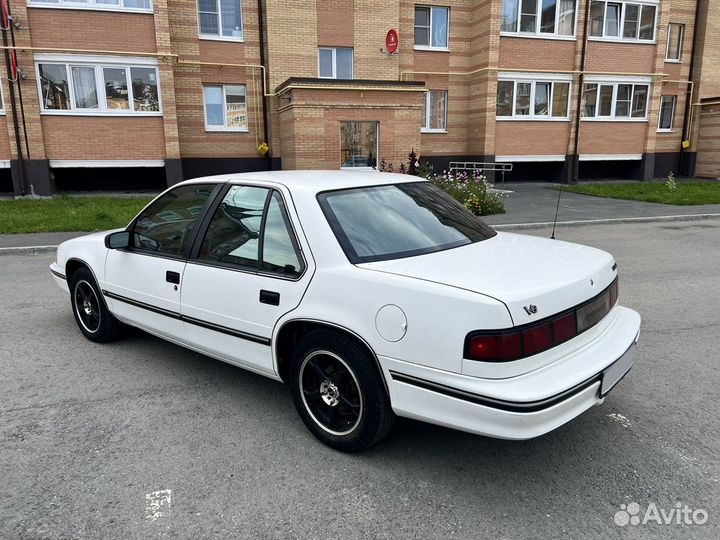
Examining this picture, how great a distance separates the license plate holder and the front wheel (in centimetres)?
112

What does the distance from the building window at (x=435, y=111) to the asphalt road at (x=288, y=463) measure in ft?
60.5

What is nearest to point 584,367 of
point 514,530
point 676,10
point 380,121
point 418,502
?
point 514,530

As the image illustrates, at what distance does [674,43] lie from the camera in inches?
963

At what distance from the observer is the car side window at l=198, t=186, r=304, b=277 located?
334cm

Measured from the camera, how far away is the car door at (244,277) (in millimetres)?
3293

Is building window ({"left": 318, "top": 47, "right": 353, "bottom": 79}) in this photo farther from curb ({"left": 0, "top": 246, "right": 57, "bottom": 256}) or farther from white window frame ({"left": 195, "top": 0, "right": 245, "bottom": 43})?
curb ({"left": 0, "top": 246, "right": 57, "bottom": 256})

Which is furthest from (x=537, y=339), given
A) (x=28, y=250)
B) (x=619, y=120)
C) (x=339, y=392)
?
(x=619, y=120)

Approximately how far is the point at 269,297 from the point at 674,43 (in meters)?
27.4

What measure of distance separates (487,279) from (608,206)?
13.8 meters

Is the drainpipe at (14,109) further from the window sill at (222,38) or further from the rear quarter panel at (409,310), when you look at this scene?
the rear quarter panel at (409,310)

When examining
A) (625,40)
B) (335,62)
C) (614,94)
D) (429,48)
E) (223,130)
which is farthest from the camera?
(614,94)

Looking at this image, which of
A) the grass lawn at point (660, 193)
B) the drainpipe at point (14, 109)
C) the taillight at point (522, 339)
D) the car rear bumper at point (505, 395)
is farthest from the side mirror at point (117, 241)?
the grass lawn at point (660, 193)

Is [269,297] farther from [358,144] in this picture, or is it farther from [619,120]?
[619,120]

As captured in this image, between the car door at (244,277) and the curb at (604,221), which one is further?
the curb at (604,221)
